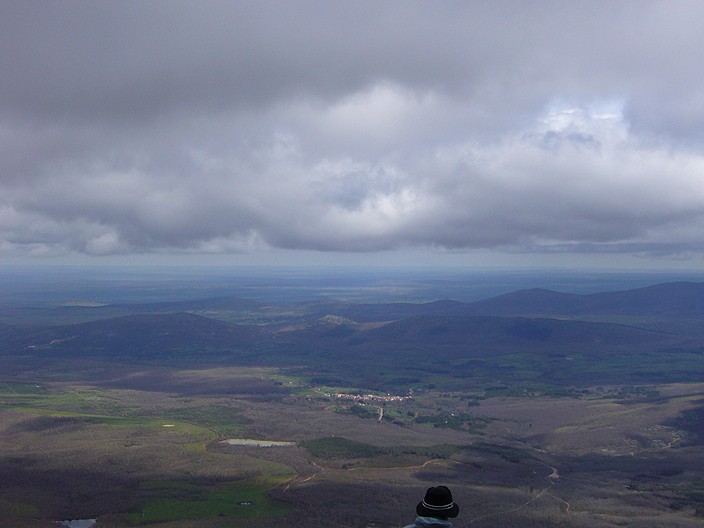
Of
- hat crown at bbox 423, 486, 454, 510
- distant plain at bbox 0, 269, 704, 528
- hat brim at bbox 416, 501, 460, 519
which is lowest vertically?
distant plain at bbox 0, 269, 704, 528

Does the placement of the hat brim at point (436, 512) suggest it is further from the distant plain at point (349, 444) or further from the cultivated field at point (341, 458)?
the distant plain at point (349, 444)

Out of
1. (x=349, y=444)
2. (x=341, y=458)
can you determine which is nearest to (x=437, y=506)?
(x=341, y=458)

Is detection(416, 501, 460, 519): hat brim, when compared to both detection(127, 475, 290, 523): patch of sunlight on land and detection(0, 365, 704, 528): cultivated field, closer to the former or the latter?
detection(0, 365, 704, 528): cultivated field

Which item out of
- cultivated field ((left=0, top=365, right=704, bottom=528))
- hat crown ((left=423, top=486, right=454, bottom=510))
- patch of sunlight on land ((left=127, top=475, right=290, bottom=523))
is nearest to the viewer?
hat crown ((left=423, top=486, right=454, bottom=510))

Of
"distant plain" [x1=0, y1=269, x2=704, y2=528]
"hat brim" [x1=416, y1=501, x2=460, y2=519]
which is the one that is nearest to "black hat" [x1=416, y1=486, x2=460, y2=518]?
"hat brim" [x1=416, y1=501, x2=460, y2=519]

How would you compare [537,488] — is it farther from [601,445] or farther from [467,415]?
[467,415]

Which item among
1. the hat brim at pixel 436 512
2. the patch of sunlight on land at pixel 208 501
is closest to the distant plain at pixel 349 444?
the patch of sunlight on land at pixel 208 501

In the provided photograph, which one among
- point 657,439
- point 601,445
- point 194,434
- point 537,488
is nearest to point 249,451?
point 194,434

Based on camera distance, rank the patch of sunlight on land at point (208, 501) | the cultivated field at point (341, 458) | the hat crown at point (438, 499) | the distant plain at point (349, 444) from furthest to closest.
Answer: the distant plain at point (349, 444), the cultivated field at point (341, 458), the patch of sunlight on land at point (208, 501), the hat crown at point (438, 499)
